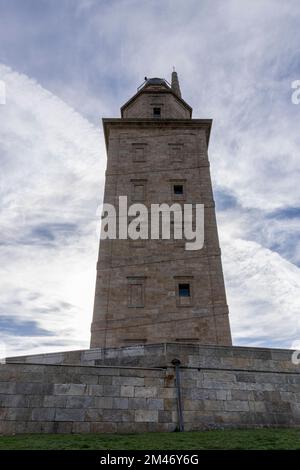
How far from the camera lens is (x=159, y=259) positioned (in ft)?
65.8

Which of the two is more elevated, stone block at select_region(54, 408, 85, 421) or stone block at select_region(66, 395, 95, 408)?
stone block at select_region(66, 395, 95, 408)

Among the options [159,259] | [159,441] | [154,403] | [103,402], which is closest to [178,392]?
[154,403]

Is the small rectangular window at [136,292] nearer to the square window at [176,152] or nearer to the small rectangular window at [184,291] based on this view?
the small rectangular window at [184,291]

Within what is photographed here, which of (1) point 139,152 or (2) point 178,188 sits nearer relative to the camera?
(2) point 178,188

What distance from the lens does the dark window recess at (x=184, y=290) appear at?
1909cm

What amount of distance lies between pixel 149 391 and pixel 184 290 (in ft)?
32.1

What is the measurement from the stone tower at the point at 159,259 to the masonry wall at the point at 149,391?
667cm

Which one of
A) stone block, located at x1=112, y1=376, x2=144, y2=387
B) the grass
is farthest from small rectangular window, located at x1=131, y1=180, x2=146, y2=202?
the grass

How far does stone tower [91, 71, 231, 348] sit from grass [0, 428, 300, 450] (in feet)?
30.3

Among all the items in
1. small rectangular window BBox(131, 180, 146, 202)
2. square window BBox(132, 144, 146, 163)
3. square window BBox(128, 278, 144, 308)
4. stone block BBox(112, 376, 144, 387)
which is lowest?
stone block BBox(112, 376, 144, 387)

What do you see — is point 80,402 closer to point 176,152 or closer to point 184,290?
point 184,290

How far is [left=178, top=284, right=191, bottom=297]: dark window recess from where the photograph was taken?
1909 cm

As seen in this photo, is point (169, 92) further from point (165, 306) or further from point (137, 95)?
point (165, 306)

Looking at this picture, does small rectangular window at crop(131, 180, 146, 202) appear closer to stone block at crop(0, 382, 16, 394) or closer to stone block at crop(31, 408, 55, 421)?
stone block at crop(0, 382, 16, 394)
